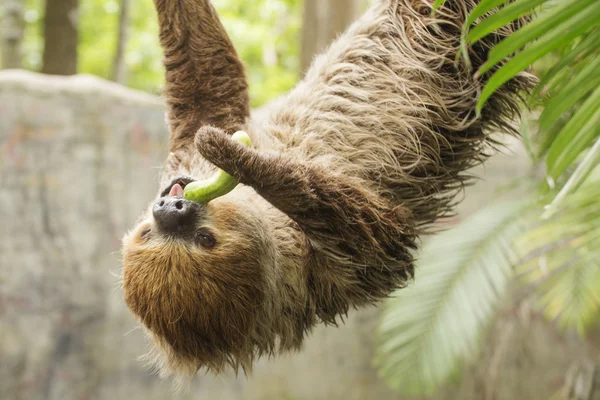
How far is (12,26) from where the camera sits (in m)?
6.60

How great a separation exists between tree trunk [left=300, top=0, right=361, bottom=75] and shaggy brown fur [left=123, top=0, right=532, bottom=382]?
3727 mm

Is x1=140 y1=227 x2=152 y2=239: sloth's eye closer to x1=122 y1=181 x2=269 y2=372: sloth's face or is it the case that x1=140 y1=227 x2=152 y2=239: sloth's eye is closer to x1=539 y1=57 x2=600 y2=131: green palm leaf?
x1=122 y1=181 x2=269 y2=372: sloth's face

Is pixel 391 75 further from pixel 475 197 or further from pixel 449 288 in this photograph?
pixel 475 197

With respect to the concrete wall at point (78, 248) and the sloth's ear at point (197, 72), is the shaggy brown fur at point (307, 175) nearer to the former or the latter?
the sloth's ear at point (197, 72)

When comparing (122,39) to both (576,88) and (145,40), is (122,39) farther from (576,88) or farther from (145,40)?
(576,88)

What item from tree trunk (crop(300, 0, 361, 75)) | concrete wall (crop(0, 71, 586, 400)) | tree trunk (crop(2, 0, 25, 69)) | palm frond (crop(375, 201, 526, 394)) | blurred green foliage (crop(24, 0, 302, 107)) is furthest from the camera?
blurred green foliage (crop(24, 0, 302, 107))

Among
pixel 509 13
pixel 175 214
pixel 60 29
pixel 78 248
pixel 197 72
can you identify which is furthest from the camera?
pixel 60 29

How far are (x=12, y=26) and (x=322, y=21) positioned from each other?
3188 millimetres

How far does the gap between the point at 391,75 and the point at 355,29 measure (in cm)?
36

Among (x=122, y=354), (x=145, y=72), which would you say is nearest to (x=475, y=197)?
(x=122, y=354)

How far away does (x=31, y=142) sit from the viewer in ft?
20.7

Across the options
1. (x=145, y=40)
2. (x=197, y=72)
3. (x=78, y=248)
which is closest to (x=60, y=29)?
(x=78, y=248)

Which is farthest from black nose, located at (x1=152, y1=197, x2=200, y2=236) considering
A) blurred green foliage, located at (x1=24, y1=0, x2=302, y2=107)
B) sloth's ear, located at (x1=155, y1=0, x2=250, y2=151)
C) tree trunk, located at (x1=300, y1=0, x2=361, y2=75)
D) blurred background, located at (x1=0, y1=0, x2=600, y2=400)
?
blurred green foliage, located at (x1=24, y1=0, x2=302, y2=107)

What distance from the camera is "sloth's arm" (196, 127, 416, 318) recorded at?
2287mm
